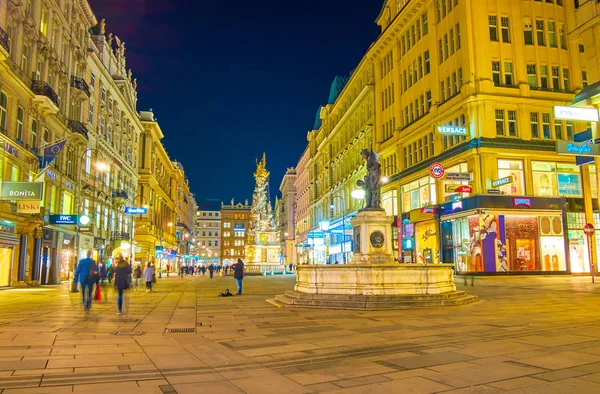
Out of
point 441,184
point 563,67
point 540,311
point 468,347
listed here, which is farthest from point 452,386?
point 563,67

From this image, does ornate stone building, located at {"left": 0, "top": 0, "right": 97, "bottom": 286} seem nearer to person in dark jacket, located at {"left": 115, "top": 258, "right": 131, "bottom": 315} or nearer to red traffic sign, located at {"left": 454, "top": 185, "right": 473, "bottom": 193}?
person in dark jacket, located at {"left": 115, "top": 258, "right": 131, "bottom": 315}

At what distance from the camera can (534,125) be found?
117 ft

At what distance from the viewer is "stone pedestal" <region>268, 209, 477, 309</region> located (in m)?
16.6

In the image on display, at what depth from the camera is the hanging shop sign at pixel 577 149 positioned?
A: 19656 mm

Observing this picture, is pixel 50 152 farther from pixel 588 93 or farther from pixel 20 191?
pixel 588 93

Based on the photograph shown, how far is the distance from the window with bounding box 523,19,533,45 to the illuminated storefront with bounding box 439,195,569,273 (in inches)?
477

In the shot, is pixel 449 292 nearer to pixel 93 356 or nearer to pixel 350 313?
pixel 350 313

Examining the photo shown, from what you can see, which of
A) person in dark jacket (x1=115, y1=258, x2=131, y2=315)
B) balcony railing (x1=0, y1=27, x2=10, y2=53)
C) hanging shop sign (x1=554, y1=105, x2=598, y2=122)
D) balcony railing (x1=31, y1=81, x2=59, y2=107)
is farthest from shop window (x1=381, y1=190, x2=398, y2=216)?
person in dark jacket (x1=115, y1=258, x2=131, y2=315)

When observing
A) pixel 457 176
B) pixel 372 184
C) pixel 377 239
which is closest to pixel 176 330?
pixel 377 239

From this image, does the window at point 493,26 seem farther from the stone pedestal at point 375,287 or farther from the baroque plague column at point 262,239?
Answer: the baroque plague column at point 262,239

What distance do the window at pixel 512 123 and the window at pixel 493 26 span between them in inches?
227

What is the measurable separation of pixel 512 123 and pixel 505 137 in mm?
1557

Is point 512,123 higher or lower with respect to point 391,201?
higher

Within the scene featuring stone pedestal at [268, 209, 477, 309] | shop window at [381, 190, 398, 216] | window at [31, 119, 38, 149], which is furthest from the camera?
shop window at [381, 190, 398, 216]
